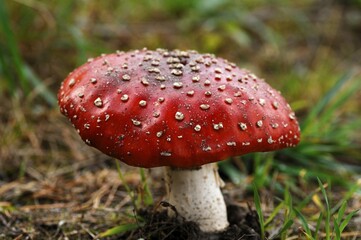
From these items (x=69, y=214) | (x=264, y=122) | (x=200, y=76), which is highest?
(x=200, y=76)

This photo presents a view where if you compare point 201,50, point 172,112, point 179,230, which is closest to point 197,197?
point 179,230

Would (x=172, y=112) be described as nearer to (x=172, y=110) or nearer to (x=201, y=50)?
(x=172, y=110)

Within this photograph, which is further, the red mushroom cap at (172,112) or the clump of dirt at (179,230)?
the clump of dirt at (179,230)

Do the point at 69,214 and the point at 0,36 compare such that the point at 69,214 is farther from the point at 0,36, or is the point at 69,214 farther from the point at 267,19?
the point at 267,19

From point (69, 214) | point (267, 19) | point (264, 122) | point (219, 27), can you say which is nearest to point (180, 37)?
point (219, 27)

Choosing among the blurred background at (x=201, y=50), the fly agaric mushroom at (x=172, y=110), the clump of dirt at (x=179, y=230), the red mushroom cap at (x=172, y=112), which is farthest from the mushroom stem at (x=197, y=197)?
the blurred background at (x=201, y=50)

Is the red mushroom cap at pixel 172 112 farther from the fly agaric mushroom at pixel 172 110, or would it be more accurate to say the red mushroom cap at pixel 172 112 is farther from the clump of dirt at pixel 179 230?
the clump of dirt at pixel 179 230
